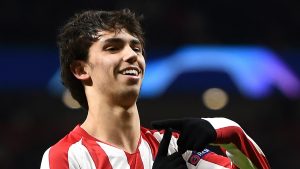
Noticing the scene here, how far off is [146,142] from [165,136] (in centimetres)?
22

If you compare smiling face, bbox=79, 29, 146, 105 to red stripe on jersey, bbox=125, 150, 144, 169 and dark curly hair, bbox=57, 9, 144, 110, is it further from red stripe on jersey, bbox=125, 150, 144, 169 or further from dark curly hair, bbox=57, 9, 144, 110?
red stripe on jersey, bbox=125, 150, 144, 169

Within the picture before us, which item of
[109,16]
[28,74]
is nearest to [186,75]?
[28,74]

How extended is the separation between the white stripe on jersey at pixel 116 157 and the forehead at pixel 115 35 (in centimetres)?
36

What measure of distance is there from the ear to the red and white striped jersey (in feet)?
0.61

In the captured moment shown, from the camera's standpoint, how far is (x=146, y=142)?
215 centimetres

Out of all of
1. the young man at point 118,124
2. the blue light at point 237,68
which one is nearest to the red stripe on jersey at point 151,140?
the young man at point 118,124

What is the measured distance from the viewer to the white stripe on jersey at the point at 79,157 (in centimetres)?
195

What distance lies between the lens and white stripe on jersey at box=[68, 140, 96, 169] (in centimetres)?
195

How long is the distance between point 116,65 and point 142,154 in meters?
0.31

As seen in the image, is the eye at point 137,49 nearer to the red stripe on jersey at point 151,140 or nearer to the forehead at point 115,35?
the forehead at point 115,35

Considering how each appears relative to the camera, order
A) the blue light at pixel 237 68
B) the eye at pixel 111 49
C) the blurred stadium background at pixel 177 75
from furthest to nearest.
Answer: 1. the blue light at pixel 237 68
2. the blurred stadium background at pixel 177 75
3. the eye at pixel 111 49

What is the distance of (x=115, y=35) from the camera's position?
2115 millimetres

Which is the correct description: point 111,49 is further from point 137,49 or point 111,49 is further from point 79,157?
point 79,157

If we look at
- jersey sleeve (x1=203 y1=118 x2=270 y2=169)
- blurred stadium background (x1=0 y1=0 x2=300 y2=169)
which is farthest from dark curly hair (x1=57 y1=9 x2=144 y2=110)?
blurred stadium background (x1=0 y1=0 x2=300 y2=169)
